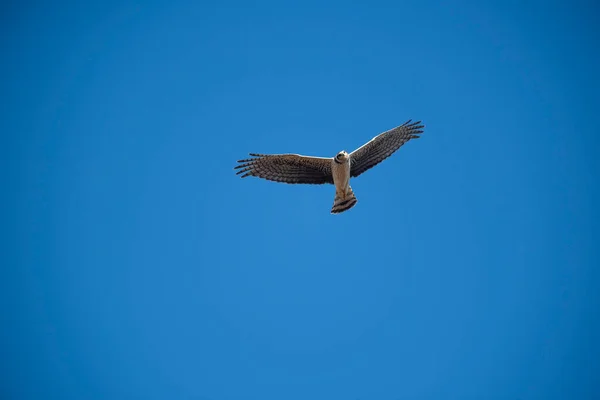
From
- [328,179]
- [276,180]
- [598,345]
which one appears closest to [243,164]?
[276,180]

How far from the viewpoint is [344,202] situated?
1421cm

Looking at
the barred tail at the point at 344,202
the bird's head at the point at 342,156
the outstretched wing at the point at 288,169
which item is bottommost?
the barred tail at the point at 344,202

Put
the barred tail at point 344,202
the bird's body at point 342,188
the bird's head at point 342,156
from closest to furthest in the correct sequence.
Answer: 1. the bird's head at point 342,156
2. the bird's body at point 342,188
3. the barred tail at point 344,202

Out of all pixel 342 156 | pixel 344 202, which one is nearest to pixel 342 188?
pixel 344 202

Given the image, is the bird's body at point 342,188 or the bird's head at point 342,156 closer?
the bird's head at point 342,156

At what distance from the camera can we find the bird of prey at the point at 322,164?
1442 centimetres

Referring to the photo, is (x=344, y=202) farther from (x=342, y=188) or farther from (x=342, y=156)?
(x=342, y=156)

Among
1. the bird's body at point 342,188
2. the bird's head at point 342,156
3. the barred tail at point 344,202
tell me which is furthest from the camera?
the barred tail at point 344,202

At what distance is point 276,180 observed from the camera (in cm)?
1498

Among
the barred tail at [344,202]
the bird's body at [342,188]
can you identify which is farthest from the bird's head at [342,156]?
the barred tail at [344,202]

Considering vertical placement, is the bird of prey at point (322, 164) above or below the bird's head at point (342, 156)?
above

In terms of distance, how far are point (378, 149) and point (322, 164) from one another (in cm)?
148

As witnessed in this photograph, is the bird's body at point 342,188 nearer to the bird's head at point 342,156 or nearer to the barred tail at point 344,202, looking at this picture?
the barred tail at point 344,202

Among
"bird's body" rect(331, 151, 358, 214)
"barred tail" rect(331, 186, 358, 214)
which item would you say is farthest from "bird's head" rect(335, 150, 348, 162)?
"barred tail" rect(331, 186, 358, 214)
